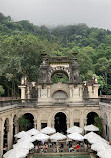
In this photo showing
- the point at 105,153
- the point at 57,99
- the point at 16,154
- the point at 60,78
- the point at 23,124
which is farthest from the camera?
the point at 60,78

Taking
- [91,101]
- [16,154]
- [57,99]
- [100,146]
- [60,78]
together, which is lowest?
[16,154]

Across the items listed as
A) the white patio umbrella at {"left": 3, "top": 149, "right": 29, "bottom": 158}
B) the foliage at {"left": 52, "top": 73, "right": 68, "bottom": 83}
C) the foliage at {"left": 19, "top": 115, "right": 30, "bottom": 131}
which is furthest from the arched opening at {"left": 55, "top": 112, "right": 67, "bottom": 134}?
the foliage at {"left": 52, "top": 73, "right": 68, "bottom": 83}

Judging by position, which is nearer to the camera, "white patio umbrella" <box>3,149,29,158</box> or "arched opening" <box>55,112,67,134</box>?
"white patio umbrella" <box>3,149,29,158</box>

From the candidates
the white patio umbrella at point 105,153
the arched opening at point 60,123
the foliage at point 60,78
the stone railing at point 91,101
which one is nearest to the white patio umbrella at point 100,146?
the white patio umbrella at point 105,153

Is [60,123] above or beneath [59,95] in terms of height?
beneath

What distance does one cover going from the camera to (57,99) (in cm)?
2797

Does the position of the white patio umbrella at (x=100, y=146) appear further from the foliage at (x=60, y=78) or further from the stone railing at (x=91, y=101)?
the foliage at (x=60, y=78)

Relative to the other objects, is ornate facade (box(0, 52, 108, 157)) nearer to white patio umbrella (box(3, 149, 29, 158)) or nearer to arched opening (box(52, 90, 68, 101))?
arched opening (box(52, 90, 68, 101))

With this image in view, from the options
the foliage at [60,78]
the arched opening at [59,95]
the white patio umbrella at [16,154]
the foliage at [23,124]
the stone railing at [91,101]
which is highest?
the foliage at [60,78]

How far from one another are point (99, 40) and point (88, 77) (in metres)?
72.0

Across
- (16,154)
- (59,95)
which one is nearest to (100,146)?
(16,154)

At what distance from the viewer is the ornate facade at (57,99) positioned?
2716cm

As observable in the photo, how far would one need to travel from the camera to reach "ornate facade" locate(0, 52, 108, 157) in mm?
27156

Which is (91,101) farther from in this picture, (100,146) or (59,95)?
(100,146)
